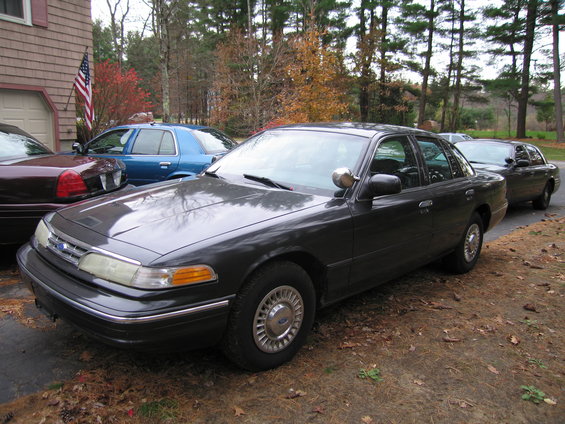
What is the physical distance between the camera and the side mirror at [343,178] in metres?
3.18

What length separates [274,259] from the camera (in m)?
2.78

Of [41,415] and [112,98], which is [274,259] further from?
[112,98]

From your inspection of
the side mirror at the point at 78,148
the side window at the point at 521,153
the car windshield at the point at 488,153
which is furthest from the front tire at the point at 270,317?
the side window at the point at 521,153

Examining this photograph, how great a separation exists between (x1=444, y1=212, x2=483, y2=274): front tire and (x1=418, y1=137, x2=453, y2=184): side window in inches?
28.6

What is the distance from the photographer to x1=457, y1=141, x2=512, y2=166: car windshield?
854 centimetres

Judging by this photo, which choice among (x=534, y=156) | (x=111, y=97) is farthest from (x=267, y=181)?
(x=111, y=97)

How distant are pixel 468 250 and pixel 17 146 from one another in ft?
17.1

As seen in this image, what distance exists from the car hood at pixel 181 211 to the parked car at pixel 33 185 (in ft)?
4.25

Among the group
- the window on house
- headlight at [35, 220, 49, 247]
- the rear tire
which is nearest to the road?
headlight at [35, 220, 49, 247]

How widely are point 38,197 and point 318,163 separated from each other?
2.78 m

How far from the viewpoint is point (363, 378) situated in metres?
2.85

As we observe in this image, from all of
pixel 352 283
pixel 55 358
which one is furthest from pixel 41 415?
pixel 352 283

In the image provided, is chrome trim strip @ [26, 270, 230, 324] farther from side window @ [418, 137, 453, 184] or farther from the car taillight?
side window @ [418, 137, 453, 184]

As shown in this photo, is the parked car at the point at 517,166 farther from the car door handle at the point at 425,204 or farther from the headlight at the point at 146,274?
the headlight at the point at 146,274
